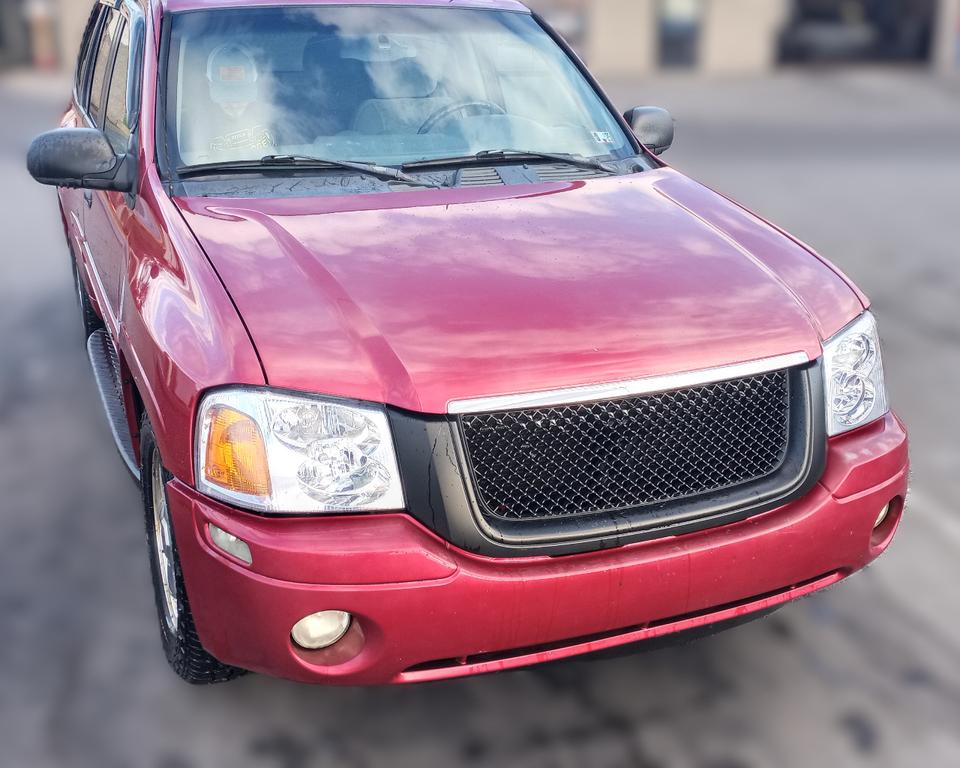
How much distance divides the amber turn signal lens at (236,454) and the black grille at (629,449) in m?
0.45

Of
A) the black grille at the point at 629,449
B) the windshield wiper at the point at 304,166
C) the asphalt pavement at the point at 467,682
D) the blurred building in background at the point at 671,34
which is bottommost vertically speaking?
the blurred building in background at the point at 671,34

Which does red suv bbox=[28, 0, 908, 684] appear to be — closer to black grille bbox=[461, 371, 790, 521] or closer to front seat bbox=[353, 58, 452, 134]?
black grille bbox=[461, 371, 790, 521]

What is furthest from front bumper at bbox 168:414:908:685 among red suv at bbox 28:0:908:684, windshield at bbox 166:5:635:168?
windshield at bbox 166:5:635:168

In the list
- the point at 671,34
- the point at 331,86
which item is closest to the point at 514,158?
the point at 331,86

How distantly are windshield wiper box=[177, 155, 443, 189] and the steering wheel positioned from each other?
32cm

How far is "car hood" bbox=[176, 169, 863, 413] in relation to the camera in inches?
103

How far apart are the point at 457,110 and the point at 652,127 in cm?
89

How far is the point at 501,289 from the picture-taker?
2.89 metres

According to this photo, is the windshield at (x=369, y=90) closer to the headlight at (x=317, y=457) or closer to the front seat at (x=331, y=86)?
the front seat at (x=331, y=86)

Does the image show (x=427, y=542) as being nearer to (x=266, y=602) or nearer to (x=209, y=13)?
(x=266, y=602)

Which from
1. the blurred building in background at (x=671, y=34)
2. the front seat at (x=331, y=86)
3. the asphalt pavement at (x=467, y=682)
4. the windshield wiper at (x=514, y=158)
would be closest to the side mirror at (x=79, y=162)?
the front seat at (x=331, y=86)

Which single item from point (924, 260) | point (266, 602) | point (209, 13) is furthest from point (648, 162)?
point (924, 260)

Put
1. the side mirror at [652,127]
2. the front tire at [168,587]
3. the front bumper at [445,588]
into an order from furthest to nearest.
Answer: the side mirror at [652,127] < the front tire at [168,587] < the front bumper at [445,588]

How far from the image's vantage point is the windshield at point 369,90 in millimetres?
3705
